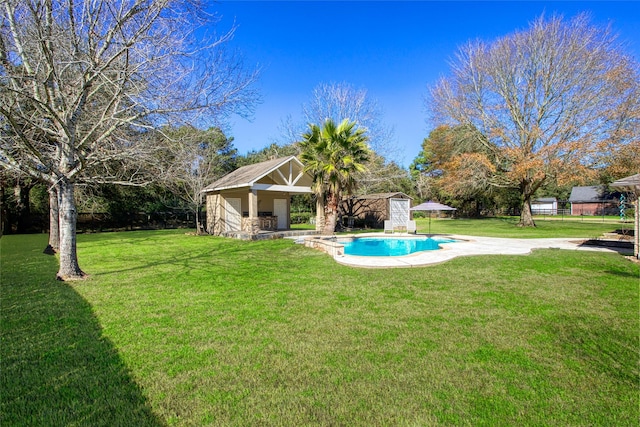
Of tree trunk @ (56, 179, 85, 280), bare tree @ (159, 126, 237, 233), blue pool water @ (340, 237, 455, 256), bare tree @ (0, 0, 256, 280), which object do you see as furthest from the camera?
blue pool water @ (340, 237, 455, 256)

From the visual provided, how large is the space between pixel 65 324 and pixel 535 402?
221 inches

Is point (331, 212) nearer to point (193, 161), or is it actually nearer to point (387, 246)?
point (387, 246)

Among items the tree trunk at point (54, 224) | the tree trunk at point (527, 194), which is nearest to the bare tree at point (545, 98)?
the tree trunk at point (527, 194)

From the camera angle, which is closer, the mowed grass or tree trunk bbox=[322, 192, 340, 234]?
the mowed grass

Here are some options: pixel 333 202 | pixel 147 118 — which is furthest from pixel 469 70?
pixel 147 118

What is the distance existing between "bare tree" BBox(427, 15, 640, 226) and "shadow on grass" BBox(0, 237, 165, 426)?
22734 millimetres

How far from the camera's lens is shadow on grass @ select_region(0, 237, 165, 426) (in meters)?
2.55

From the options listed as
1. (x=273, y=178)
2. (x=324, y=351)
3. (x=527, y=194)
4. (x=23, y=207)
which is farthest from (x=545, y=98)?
(x=23, y=207)

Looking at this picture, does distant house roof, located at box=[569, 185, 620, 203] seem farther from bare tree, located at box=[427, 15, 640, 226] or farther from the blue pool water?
the blue pool water

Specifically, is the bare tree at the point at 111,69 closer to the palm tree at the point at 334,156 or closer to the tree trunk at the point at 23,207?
the palm tree at the point at 334,156

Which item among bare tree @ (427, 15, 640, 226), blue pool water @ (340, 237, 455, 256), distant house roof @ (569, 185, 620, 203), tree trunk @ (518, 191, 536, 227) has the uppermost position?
bare tree @ (427, 15, 640, 226)

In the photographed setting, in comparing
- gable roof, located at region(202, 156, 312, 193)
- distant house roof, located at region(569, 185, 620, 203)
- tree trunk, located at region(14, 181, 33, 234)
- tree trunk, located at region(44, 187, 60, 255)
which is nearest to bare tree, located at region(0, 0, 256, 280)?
tree trunk, located at region(44, 187, 60, 255)

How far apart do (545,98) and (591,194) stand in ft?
145

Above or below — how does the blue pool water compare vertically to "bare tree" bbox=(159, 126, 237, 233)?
below
